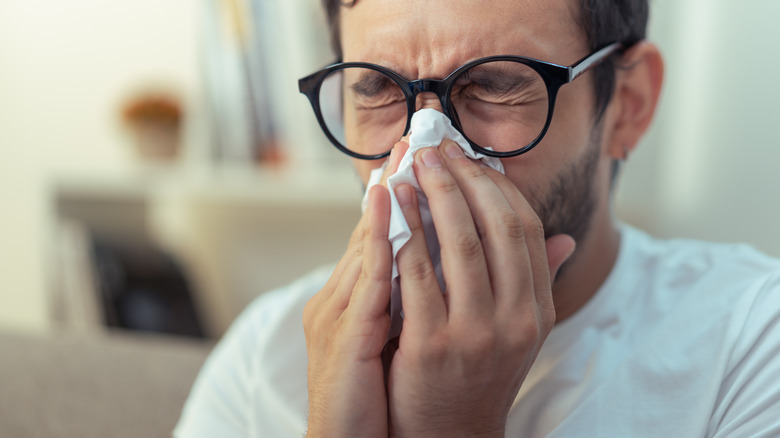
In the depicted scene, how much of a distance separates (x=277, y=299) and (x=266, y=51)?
48.7 inches

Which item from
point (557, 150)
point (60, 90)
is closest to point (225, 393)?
point (557, 150)

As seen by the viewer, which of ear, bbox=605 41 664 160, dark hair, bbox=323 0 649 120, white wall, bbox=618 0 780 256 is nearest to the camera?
dark hair, bbox=323 0 649 120

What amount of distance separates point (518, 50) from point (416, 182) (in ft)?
0.84

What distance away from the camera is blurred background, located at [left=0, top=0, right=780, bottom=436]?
6.22 feet

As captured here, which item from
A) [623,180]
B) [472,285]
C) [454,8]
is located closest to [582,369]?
[472,285]

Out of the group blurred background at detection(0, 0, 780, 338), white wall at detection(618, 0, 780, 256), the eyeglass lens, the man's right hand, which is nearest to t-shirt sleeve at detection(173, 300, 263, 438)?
the man's right hand

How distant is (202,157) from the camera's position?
2.56 meters

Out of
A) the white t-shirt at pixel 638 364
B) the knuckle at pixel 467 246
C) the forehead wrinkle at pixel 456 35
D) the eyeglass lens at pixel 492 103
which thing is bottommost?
the white t-shirt at pixel 638 364

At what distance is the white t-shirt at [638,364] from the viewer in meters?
0.92

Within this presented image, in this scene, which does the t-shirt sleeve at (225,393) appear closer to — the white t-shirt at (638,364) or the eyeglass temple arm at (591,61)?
the white t-shirt at (638,364)

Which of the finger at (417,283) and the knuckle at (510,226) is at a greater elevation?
the knuckle at (510,226)

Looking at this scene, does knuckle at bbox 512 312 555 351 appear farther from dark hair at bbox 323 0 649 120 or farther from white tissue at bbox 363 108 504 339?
dark hair at bbox 323 0 649 120

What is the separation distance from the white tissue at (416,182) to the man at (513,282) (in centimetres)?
1

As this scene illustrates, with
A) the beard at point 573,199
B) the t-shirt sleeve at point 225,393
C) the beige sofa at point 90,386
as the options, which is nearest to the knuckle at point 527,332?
the beard at point 573,199
